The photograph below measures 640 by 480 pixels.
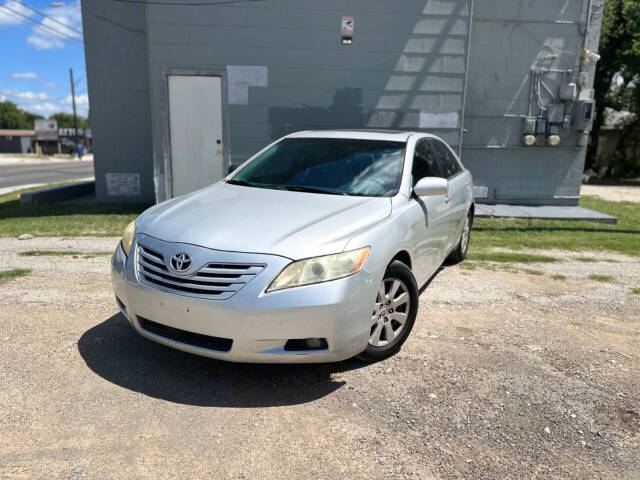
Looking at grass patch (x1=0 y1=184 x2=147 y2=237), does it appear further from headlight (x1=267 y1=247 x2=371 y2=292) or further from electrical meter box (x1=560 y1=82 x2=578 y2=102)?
electrical meter box (x1=560 y1=82 x2=578 y2=102)

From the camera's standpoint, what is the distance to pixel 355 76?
10.1 m

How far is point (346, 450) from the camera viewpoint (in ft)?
9.16

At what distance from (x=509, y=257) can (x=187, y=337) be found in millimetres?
5087

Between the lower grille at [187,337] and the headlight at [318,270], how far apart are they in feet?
1.56

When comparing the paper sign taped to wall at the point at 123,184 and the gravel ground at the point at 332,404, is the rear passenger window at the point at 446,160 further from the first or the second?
the paper sign taped to wall at the point at 123,184

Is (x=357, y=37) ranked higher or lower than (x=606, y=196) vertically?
higher

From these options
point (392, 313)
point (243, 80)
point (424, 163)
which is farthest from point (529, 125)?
point (392, 313)

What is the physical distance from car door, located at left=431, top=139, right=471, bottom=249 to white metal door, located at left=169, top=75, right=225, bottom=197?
5379mm

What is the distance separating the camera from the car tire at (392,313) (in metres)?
3.65

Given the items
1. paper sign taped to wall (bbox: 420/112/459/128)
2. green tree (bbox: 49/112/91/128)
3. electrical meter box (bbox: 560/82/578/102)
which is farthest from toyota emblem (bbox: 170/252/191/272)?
green tree (bbox: 49/112/91/128)

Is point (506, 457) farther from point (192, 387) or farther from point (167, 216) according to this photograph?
point (167, 216)

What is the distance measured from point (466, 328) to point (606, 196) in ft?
41.4

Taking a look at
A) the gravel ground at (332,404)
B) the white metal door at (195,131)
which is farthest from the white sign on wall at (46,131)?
the gravel ground at (332,404)

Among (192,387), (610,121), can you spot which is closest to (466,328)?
(192,387)
